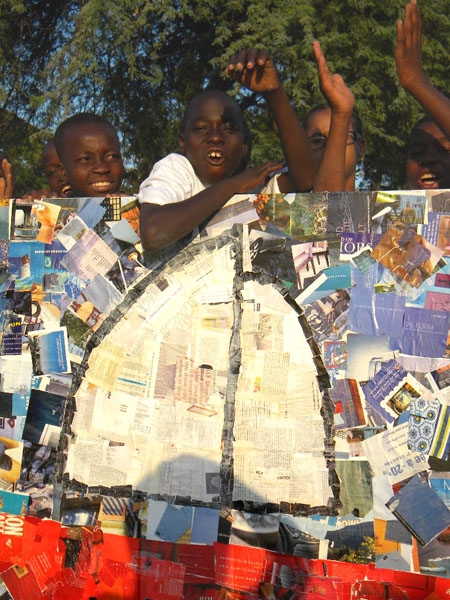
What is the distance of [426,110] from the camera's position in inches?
125

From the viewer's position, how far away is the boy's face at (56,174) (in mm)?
4273

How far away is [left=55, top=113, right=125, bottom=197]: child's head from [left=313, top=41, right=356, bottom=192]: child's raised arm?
1.23 metres

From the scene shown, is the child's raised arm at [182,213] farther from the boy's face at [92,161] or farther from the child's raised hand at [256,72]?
the boy's face at [92,161]

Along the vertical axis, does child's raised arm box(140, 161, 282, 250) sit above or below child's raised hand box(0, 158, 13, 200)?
below

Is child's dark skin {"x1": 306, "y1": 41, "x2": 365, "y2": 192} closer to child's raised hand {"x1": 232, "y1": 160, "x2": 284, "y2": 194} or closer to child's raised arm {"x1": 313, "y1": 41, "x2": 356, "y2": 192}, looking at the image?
child's raised arm {"x1": 313, "y1": 41, "x2": 356, "y2": 192}

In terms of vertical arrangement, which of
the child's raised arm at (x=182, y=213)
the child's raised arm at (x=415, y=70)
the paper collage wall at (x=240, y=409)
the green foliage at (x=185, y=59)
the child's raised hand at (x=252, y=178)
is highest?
the green foliage at (x=185, y=59)

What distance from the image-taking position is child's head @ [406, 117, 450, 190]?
3.51 metres

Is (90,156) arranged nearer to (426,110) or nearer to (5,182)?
(5,182)

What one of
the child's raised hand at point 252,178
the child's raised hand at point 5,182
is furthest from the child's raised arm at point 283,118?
the child's raised hand at point 5,182

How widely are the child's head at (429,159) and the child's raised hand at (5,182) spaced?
2.16m

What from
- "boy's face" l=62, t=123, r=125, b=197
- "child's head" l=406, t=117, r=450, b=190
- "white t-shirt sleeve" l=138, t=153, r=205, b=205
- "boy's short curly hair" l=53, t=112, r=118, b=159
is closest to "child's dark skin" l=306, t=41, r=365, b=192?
"white t-shirt sleeve" l=138, t=153, r=205, b=205

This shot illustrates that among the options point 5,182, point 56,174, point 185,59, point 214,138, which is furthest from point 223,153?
point 185,59

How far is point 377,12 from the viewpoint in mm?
10992

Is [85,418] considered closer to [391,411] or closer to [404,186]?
[391,411]
